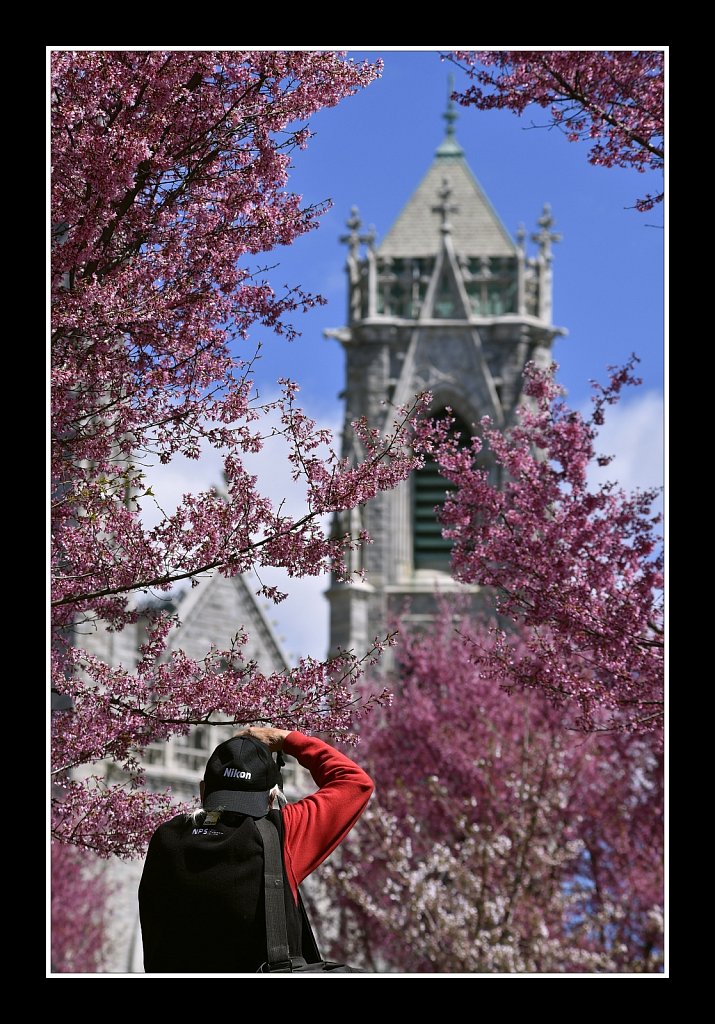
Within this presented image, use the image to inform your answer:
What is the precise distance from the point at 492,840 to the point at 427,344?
1959 centimetres

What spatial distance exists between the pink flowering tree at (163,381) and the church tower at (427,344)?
91.8 ft

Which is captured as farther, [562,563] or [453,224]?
[453,224]

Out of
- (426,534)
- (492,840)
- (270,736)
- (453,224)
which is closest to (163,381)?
(270,736)

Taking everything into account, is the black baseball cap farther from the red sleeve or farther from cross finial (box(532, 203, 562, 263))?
cross finial (box(532, 203, 562, 263))

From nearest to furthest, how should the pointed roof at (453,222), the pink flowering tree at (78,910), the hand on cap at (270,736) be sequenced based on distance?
the hand on cap at (270,736) < the pink flowering tree at (78,910) < the pointed roof at (453,222)

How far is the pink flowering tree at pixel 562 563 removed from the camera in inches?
312

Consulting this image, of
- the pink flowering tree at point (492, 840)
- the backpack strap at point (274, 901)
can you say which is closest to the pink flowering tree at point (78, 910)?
the pink flowering tree at point (492, 840)

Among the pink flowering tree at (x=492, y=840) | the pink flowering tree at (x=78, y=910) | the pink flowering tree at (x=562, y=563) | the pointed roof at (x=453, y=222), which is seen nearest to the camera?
the pink flowering tree at (x=562, y=563)

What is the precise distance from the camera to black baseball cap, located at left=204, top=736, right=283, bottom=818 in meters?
5.59

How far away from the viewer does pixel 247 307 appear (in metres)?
8.02

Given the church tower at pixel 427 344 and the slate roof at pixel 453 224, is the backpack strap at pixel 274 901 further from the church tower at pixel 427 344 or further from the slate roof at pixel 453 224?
the slate roof at pixel 453 224

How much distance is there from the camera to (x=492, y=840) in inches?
805

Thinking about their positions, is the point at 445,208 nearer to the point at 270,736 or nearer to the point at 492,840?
the point at 492,840

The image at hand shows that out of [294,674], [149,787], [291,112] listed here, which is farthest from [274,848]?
[149,787]
